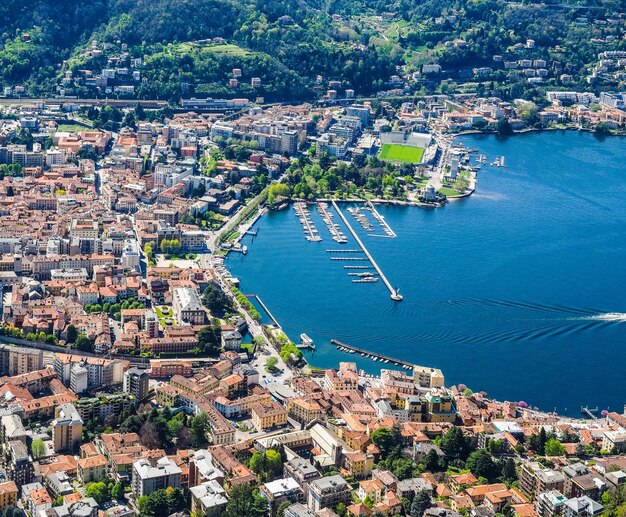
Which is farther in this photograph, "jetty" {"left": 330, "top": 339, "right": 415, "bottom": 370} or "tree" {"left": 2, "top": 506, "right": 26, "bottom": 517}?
"jetty" {"left": 330, "top": 339, "right": 415, "bottom": 370}

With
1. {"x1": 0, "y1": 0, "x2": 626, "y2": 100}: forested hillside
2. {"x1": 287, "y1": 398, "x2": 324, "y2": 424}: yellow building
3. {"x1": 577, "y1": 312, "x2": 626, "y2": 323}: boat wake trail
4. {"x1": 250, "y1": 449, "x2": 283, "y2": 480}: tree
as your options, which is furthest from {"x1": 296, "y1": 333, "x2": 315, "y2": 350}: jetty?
{"x1": 0, "y1": 0, "x2": 626, "y2": 100}: forested hillside

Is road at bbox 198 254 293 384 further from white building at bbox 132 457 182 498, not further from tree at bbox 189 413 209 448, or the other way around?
white building at bbox 132 457 182 498

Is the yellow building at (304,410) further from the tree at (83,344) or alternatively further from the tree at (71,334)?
the tree at (71,334)

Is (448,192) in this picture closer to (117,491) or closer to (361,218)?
(361,218)

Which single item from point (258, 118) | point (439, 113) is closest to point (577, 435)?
point (258, 118)

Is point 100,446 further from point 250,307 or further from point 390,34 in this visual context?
point 390,34

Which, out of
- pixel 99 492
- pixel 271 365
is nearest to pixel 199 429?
pixel 99 492

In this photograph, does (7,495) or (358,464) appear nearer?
(7,495)
